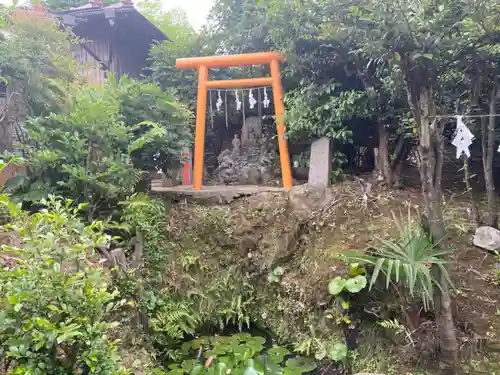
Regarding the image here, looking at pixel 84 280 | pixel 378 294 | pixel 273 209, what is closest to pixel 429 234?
pixel 378 294

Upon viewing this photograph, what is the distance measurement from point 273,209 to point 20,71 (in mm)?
4749

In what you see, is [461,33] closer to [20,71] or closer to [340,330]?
[340,330]

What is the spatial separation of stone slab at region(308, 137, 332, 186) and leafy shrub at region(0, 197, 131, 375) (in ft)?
14.1

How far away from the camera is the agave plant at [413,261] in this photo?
12.0 feet

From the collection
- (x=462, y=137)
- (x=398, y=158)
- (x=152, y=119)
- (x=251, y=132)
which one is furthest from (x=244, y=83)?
(x=462, y=137)

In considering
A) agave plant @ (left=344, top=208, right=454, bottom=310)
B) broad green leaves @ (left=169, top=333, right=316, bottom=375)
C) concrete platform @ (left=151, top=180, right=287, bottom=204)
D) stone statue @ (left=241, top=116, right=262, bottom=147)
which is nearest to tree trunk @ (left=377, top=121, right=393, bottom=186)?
concrete platform @ (left=151, top=180, right=287, bottom=204)

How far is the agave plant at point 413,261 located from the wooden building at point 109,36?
746cm

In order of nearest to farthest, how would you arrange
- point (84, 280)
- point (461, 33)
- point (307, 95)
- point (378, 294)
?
point (84, 280)
point (378, 294)
point (461, 33)
point (307, 95)

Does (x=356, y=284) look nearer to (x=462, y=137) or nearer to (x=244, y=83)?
(x=462, y=137)

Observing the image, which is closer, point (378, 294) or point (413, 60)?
point (413, 60)

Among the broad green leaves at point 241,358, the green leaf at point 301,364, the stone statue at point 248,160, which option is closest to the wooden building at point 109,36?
the stone statue at point 248,160

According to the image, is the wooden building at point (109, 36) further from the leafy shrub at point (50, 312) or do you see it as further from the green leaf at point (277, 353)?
the leafy shrub at point (50, 312)

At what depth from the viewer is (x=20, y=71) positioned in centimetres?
618

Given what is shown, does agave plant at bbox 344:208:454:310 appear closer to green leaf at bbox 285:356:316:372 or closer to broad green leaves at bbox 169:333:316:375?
green leaf at bbox 285:356:316:372
